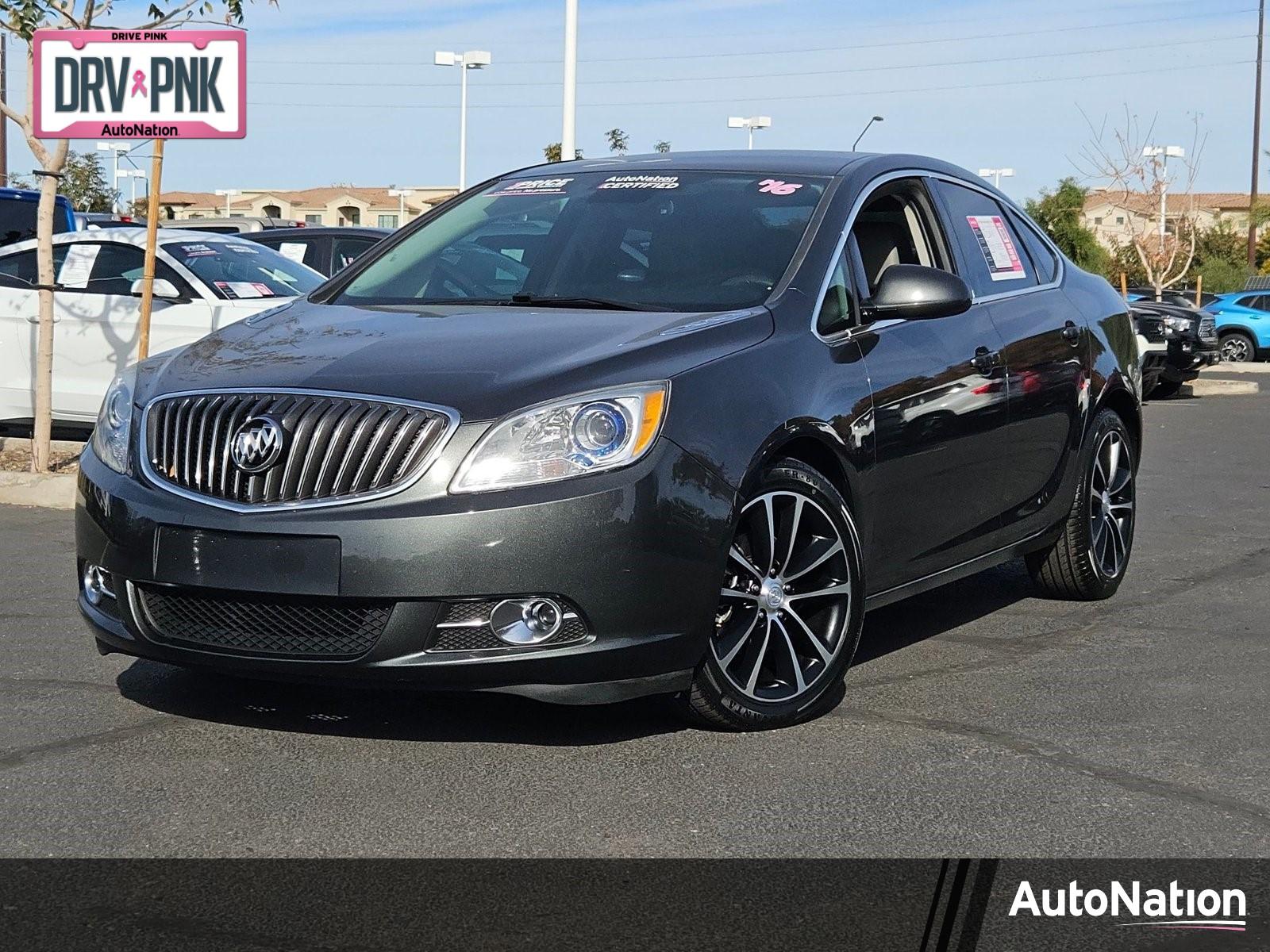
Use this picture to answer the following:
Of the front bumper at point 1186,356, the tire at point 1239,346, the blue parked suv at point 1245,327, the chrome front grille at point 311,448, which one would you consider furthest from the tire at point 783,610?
the tire at point 1239,346

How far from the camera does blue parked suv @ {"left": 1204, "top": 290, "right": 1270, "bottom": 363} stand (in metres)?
35.6

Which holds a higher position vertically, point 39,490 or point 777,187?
point 777,187

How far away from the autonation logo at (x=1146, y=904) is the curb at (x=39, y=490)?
7.30 m

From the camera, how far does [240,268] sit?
12359 mm

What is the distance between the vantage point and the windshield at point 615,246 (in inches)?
214

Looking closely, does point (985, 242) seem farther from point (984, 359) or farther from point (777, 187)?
point (777, 187)

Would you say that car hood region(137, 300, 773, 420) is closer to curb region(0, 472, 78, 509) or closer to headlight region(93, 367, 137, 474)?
headlight region(93, 367, 137, 474)

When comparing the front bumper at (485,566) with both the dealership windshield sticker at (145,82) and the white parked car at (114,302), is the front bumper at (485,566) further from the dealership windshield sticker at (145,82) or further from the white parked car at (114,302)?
the white parked car at (114,302)

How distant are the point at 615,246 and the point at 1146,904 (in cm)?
283

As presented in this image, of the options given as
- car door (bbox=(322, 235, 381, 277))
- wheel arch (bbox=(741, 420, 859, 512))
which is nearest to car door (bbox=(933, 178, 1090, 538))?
wheel arch (bbox=(741, 420, 859, 512))

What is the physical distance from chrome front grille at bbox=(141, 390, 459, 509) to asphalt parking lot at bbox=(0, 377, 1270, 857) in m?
0.72

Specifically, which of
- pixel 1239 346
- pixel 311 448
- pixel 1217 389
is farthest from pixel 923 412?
pixel 1239 346

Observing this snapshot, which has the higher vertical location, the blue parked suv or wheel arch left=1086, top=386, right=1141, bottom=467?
wheel arch left=1086, top=386, right=1141, bottom=467

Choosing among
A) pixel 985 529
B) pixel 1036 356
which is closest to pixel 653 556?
pixel 985 529
